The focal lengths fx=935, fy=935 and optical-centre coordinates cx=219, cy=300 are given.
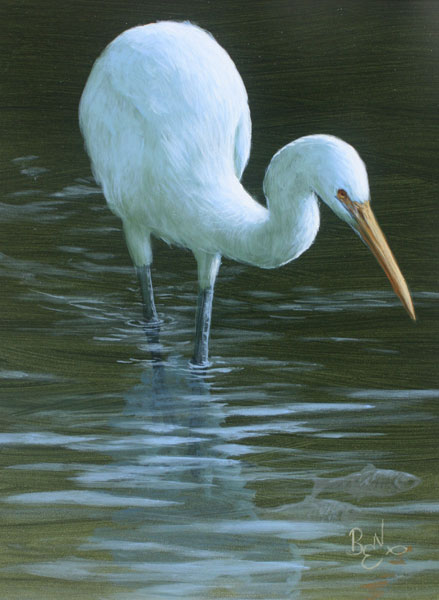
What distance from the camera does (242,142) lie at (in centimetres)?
164

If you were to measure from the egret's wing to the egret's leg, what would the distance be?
156 mm

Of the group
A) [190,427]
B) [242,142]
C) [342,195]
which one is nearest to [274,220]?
[342,195]

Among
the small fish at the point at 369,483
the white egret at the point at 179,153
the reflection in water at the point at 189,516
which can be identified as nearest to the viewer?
Result: the reflection in water at the point at 189,516

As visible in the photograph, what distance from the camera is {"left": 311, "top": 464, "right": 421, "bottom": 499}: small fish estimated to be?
1.38m

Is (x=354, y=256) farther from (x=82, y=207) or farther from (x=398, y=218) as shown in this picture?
(x=82, y=207)

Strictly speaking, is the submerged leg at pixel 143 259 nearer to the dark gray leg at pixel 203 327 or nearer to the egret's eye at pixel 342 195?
the dark gray leg at pixel 203 327

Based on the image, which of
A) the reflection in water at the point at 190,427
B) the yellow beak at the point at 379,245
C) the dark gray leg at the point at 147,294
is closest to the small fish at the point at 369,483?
the reflection in water at the point at 190,427

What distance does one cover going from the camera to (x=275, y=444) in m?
1.44

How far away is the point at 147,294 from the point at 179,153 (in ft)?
0.82

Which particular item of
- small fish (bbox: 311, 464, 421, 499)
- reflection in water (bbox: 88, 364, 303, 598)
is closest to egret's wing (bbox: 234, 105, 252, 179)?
reflection in water (bbox: 88, 364, 303, 598)

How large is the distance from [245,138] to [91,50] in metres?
0.31

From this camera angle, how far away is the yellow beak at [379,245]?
1429 mm

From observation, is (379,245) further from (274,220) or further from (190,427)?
(190,427)

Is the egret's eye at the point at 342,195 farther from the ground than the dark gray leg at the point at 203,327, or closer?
farther from the ground
